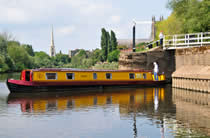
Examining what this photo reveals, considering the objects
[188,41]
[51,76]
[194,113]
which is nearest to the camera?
[194,113]

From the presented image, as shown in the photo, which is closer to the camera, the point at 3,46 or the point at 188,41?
the point at 188,41

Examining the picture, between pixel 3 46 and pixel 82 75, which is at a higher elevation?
pixel 3 46

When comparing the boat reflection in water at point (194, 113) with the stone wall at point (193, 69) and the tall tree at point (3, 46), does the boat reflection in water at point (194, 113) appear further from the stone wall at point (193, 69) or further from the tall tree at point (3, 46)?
the tall tree at point (3, 46)

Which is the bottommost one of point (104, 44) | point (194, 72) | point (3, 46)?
point (194, 72)

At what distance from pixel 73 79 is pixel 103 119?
12782 millimetres

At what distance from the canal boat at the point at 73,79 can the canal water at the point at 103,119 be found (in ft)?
15.0

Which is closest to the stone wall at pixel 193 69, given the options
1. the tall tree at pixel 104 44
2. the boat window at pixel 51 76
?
the boat window at pixel 51 76

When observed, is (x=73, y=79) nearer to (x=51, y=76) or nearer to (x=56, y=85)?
(x=56, y=85)

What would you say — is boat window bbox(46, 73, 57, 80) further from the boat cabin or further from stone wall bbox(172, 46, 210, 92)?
stone wall bbox(172, 46, 210, 92)

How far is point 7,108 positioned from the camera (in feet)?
55.9

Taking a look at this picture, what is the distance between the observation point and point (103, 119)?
Answer: 45.5ft

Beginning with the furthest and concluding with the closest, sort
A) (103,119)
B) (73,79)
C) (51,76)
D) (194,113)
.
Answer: (73,79) < (51,76) < (194,113) < (103,119)

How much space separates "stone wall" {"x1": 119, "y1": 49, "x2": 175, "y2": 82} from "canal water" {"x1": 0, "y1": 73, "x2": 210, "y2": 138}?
524 inches

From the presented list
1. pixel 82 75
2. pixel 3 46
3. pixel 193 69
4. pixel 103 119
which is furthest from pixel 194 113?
pixel 3 46
